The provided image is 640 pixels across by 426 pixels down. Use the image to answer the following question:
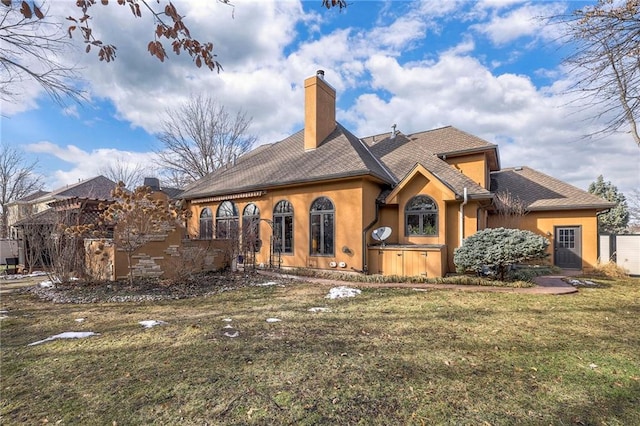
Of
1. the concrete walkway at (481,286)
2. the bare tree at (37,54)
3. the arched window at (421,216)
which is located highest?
the bare tree at (37,54)

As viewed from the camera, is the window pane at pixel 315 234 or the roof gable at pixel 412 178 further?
the window pane at pixel 315 234

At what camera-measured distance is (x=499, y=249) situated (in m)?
9.72

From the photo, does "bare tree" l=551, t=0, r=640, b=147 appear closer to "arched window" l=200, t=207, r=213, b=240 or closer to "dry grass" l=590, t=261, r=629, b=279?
"dry grass" l=590, t=261, r=629, b=279

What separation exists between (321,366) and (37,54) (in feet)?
23.3

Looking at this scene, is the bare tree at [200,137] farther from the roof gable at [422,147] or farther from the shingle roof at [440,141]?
the roof gable at [422,147]

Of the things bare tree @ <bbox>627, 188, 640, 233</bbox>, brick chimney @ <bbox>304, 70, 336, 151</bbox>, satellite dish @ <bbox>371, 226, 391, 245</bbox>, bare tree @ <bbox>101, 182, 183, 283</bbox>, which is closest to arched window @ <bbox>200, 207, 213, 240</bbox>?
brick chimney @ <bbox>304, 70, 336, 151</bbox>

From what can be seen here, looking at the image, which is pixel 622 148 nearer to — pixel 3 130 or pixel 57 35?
pixel 57 35

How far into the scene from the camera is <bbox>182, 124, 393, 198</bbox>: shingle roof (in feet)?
40.6

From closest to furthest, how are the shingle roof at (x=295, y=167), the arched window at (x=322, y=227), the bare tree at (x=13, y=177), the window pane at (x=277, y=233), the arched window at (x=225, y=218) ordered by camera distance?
1. the shingle roof at (x=295, y=167)
2. the arched window at (x=322, y=227)
3. the window pane at (x=277, y=233)
4. the arched window at (x=225, y=218)
5. the bare tree at (x=13, y=177)

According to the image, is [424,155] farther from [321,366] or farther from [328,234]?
[321,366]

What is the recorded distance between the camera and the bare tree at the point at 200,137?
2730 centimetres

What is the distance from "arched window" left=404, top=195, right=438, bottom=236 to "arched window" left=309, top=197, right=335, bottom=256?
3.09m

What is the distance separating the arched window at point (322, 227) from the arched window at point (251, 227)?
8.54 ft

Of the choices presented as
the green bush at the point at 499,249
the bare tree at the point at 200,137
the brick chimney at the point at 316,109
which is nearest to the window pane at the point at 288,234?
the brick chimney at the point at 316,109
